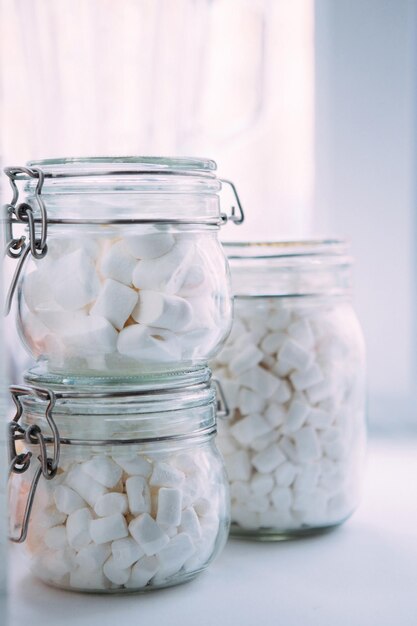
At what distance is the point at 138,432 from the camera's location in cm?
73

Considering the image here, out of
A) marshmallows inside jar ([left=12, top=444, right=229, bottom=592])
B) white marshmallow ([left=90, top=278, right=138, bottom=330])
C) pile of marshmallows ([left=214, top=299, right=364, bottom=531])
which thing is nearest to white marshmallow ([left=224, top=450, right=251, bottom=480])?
pile of marshmallows ([left=214, top=299, right=364, bottom=531])

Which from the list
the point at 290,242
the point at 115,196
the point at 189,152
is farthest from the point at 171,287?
the point at 189,152

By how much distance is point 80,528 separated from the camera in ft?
2.32

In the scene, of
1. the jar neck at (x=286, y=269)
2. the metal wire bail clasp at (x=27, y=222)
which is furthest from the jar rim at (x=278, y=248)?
the metal wire bail clasp at (x=27, y=222)

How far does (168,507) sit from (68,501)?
0.24 ft

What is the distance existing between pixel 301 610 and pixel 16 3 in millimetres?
947

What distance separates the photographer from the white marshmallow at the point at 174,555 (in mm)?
716

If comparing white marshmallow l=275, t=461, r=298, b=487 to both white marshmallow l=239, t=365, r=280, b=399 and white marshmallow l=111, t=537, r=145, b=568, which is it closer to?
white marshmallow l=239, t=365, r=280, b=399

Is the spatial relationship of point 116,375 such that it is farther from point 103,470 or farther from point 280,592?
point 280,592

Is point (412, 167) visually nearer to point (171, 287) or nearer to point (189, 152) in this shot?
point (189, 152)

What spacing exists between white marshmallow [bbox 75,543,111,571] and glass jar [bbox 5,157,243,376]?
126mm

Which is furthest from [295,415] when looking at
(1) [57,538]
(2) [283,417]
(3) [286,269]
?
(1) [57,538]

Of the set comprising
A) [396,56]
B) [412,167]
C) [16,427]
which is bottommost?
[16,427]

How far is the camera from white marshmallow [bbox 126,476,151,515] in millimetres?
707
